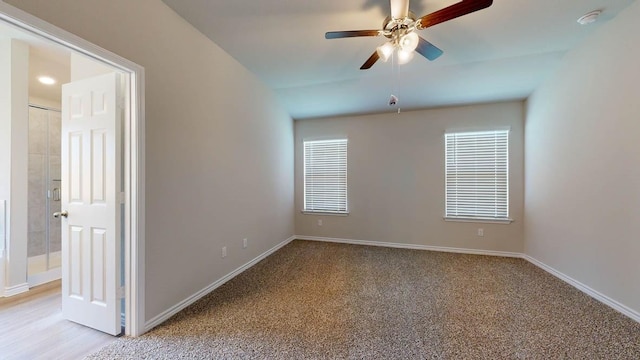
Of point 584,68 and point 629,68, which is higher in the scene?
point 584,68

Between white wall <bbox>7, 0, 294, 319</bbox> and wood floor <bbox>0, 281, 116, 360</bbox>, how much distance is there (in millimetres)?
445

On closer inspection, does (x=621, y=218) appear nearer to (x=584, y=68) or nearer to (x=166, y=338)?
(x=584, y=68)

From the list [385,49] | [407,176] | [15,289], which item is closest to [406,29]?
[385,49]

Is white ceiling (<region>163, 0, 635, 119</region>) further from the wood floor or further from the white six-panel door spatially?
the wood floor

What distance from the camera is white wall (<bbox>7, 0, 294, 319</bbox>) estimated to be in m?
1.77

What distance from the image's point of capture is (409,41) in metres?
1.86

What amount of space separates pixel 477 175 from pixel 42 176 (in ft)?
21.1

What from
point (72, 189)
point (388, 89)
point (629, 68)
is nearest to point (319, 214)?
point (388, 89)

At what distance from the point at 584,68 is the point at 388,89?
212 cm

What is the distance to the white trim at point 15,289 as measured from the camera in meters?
2.52

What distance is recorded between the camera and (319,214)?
4824 mm

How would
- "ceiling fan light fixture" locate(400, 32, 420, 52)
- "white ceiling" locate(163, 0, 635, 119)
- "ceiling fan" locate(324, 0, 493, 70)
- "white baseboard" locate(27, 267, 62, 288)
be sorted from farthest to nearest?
"white baseboard" locate(27, 267, 62, 288) < "white ceiling" locate(163, 0, 635, 119) < "ceiling fan light fixture" locate(400, 32, 420, 52) < "ceiling fan" locate(324, 0, 493, 70)

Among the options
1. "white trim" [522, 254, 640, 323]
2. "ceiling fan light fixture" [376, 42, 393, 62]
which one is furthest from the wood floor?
"white trim" [522, 254, 640, 323]

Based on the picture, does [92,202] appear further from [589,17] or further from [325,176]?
[589,17]
